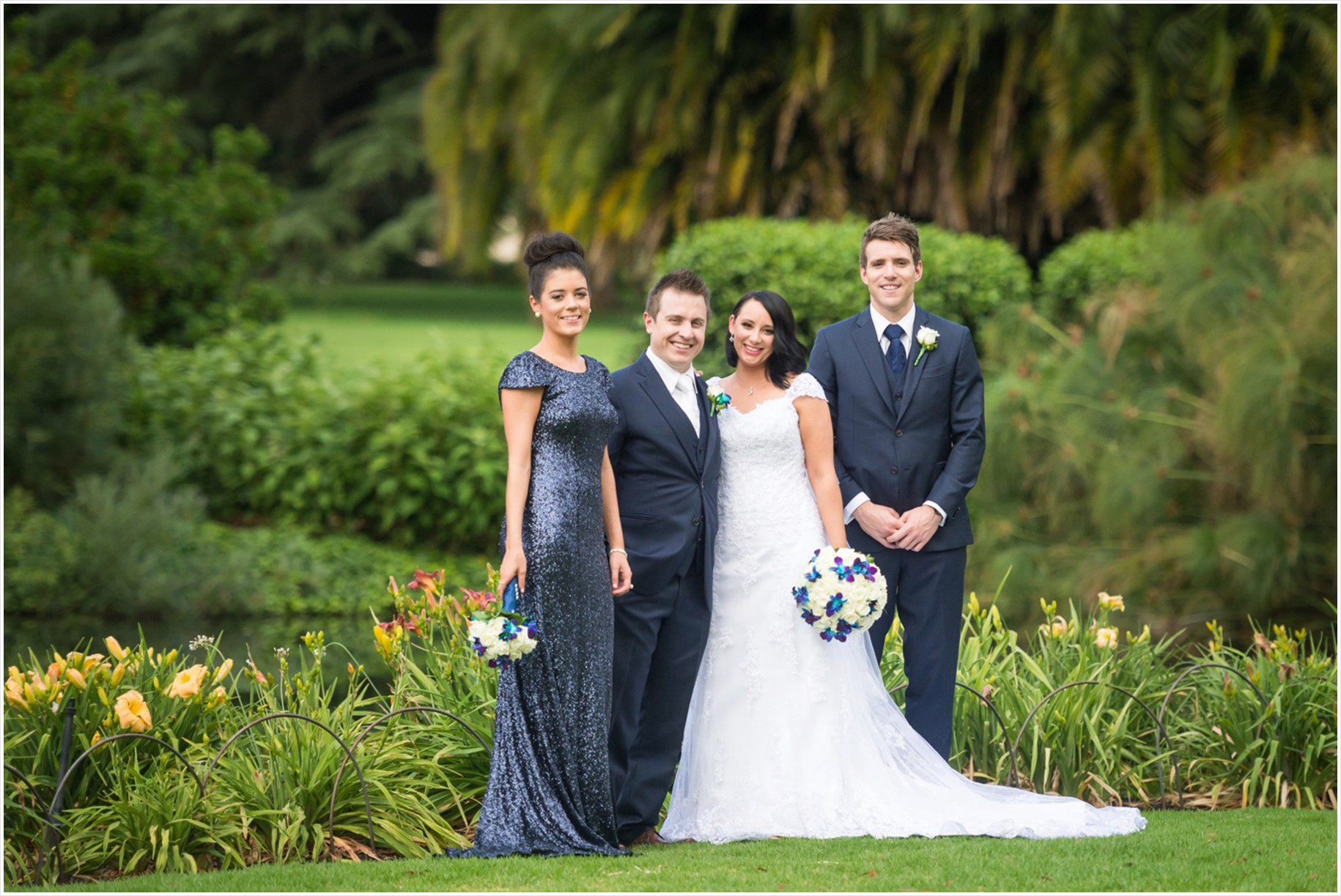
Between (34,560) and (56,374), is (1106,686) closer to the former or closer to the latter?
(34,560)

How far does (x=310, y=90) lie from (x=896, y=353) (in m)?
22.4

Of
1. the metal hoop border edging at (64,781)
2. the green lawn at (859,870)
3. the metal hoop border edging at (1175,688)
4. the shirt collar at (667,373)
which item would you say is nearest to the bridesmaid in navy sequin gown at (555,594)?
the green lawn at (859,870)

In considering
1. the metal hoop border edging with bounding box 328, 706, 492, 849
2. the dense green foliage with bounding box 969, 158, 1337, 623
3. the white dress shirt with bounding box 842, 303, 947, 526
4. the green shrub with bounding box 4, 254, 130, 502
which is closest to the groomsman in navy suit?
the metal hoop border edging with bounding box 328, 706, 492, 849

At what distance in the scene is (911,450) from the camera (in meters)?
4.57

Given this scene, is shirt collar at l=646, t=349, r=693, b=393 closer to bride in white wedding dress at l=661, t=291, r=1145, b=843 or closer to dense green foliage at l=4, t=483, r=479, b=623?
bride in white wedding dress at l=661, t=291, r=1145, b=843

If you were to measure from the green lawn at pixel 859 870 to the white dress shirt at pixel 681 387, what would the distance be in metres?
1.28

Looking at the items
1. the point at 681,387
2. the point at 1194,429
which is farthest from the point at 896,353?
the point at 1194,429

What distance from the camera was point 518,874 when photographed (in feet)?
12.4

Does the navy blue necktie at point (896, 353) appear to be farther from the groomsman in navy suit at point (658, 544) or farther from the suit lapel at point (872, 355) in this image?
the groomsman in navy suit at point (658, 544)

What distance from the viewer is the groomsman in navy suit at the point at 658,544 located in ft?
13.9

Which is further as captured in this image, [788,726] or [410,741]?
[410,741]

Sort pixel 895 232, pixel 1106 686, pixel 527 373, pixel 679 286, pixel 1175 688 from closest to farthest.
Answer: pixel 527 373, pixel 679 286, pixel 895 232, pixel 1106 686, pixel 1175 688

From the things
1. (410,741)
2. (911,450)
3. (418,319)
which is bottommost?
(410,741)

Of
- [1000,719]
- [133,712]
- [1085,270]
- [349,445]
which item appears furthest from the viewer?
[1085,270]
